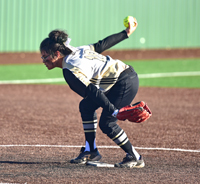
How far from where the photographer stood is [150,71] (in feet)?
61.5

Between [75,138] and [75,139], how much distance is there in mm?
79

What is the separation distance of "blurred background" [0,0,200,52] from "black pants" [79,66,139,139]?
16903mm

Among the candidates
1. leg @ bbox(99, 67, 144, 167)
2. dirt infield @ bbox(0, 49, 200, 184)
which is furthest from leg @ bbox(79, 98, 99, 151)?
dirt infield @ bbox(0, 49, 200, 184)

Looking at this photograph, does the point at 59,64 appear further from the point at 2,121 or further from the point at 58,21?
the point at 58,21

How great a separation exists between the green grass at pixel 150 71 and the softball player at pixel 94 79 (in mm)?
9507

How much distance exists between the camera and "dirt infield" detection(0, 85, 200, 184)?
213 inches

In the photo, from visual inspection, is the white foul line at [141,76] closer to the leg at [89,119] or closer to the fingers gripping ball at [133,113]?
the leg at [89,119]

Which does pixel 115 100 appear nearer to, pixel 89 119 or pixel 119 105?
pixel 119 105

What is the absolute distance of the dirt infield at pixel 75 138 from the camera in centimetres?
541

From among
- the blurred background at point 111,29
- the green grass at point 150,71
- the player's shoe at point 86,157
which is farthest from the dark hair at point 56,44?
the blurred background at point 111,29

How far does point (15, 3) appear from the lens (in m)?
22.3

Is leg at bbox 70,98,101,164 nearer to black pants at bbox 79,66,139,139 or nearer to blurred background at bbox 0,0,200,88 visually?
black pants at bbox 79,66,139,139

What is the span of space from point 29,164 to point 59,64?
133 cm

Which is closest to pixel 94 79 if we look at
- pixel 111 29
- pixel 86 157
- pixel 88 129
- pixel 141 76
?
pixel 88 129
